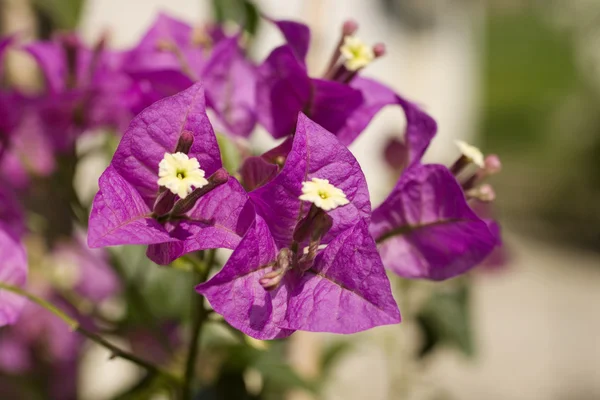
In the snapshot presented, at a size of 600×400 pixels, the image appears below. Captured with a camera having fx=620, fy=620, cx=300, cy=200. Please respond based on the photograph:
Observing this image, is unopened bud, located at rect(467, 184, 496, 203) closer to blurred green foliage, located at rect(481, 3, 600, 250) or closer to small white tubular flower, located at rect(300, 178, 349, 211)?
small white tubular flower, located at rect(300, 178, 349, 211)

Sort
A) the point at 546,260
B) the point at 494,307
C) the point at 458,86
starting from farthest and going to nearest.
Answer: the point at 546,260, the point at 494,307, the point at 458,86

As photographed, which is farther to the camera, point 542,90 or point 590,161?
point 542,90

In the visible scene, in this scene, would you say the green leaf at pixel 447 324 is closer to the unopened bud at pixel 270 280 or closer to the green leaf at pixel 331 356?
the green leaf at pixel 331 356

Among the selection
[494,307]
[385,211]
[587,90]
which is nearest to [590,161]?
[587,90]

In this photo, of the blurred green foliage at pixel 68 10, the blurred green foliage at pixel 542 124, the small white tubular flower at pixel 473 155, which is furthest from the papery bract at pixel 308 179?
the blurred green foliage at pixel 542 124

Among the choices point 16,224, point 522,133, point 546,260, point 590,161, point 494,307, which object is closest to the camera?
point 16,224

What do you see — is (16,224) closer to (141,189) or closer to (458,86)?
(141,189)

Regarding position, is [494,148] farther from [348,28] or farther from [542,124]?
[348,28]
